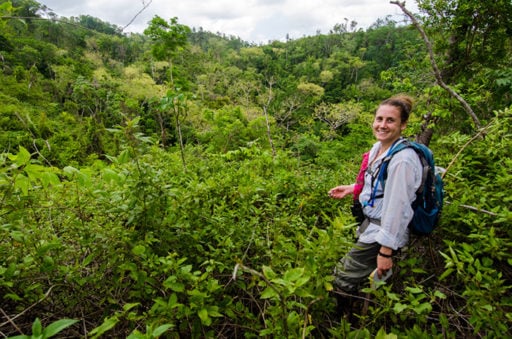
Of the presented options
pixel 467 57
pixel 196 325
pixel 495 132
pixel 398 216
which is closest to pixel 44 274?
pixel 196 325

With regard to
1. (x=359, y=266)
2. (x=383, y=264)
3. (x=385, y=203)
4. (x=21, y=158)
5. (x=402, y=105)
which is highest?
(x=402, y=105)

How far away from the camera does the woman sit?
5.40 ft

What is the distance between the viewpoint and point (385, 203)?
1705 millimetres

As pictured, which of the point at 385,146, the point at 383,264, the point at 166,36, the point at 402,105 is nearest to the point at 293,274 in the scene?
the point at 383,264

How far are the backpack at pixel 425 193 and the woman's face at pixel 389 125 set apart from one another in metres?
0.15

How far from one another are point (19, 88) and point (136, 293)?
1129 inches

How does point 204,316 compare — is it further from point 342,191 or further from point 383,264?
point 342,191

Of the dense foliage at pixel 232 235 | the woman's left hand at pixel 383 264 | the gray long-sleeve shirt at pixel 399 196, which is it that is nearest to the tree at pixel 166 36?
the dense foliage at pixel 232 235

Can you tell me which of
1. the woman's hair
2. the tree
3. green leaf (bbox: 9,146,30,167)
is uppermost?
the tree

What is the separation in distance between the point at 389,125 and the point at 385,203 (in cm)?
58

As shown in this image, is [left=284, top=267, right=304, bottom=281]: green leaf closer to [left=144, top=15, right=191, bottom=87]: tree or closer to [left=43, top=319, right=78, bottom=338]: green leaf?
[left=43, top=319, right=78, bottom=338]: green leaf

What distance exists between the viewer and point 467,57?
6434 mm

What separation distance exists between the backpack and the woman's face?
0.50 feet

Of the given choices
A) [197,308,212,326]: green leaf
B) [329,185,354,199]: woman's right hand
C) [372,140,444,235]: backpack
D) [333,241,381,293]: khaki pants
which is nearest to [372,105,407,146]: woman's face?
[372,140,444,235]: backpack
